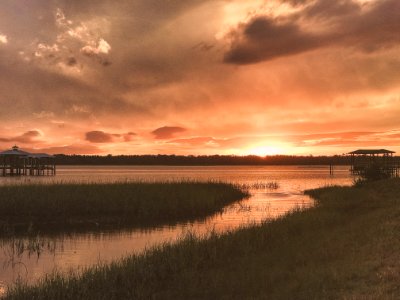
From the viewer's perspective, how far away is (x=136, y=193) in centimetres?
3459

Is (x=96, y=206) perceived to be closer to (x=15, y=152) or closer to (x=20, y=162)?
(x=15, y=152)

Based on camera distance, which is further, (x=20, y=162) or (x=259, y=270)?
(x=20, y=162)

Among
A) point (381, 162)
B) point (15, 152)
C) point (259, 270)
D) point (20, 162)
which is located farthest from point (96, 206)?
point (20, 162)

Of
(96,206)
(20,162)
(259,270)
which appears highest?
(20,162)

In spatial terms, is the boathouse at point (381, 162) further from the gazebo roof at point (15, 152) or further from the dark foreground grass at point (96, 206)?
the gazebo roof at point (15, 152)

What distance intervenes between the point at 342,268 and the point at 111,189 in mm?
26108

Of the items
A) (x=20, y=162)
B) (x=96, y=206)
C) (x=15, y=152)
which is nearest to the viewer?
(x=96, y=206)

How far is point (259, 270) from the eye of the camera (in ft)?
44.7

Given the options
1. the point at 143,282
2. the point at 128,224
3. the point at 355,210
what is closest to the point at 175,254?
the point at 143,282

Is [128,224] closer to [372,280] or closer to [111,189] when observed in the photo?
[111,189]

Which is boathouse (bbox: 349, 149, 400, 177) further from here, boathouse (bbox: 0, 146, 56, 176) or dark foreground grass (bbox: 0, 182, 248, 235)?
boathouse (bbox: 0, 146, 56, 176)

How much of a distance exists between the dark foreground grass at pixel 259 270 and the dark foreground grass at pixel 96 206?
12146mm

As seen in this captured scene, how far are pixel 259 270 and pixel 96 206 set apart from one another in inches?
794

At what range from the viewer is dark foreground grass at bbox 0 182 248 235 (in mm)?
27564
